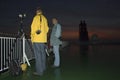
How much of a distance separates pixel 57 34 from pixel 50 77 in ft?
7.02

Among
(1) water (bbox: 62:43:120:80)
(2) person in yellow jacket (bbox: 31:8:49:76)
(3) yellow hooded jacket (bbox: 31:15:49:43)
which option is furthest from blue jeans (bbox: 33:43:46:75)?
(1) water (bbox: 62:43:120:80)

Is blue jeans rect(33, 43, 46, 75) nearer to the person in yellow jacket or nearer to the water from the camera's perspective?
the person in yellow jacket

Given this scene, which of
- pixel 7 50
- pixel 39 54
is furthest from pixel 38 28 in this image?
pixel 7 50

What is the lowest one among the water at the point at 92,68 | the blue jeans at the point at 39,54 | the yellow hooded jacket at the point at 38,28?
the water at the point at 92,68

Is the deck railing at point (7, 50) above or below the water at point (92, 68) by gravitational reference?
above

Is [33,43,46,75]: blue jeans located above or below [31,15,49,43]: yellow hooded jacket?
below

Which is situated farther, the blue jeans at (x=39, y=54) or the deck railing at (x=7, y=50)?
the deck railing at (x=7, y=50)

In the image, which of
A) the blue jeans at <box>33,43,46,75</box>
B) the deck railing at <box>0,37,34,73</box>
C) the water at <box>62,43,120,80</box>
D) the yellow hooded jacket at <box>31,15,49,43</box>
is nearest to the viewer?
the yellow hooded jacket at <box>31,15,49,43</box>

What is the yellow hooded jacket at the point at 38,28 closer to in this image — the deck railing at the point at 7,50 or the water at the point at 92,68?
the deck railing at the point at 7,50

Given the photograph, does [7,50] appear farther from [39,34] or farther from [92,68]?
[92,68]

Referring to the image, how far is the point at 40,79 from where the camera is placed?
8.28 meters

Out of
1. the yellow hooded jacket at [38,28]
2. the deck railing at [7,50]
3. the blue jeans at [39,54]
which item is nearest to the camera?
the yellow hooded jacket at [38,28]

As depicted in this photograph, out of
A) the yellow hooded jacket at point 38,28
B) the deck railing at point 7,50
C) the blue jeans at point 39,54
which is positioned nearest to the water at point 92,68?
the blue jeans at point 39,54

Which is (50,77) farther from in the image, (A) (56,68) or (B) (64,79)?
(A) (56,68)
